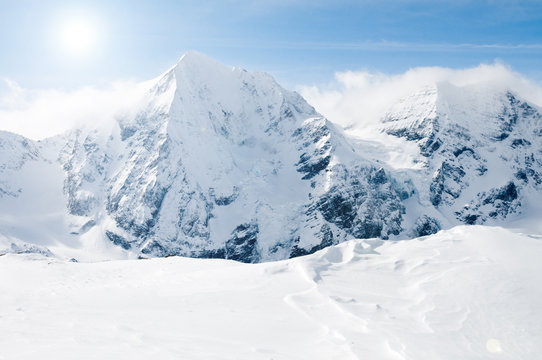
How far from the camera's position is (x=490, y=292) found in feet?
70.7

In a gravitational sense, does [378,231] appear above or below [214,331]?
below

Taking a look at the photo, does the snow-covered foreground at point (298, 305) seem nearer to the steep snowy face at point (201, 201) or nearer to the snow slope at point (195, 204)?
the snow slope at point (195, 204)

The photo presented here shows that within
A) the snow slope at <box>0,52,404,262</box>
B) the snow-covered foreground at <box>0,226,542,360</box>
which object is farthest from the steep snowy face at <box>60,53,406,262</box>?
the snow-covered foreground at <box>0,226,542,360</box>

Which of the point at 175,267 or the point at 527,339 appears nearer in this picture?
the point at 527,339

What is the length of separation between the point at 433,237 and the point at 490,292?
1212cm

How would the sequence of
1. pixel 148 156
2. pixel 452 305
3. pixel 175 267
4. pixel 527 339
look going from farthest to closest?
pixel 148 156 < pixel 175 267 < pixel 452 305 < pixel 527 339

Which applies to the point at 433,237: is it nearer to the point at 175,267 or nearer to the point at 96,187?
the point at 175,267

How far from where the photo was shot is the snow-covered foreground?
14.1 m

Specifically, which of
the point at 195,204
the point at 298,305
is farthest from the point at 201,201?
the point at 298,305

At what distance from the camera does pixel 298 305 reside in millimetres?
20156

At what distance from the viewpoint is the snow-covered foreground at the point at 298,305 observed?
555 inches

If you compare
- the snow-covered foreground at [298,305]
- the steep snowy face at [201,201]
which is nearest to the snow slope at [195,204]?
the steep snowy face at [201,201]

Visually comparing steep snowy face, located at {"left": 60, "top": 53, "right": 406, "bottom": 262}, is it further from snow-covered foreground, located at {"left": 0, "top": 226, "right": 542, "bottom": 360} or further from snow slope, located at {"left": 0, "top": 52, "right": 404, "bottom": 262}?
snow-covered foreground, located at {"left": 0, "top": 226, "right": 542, "bottom": 360}

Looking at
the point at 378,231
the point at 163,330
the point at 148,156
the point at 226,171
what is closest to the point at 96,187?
the point at 148,156
